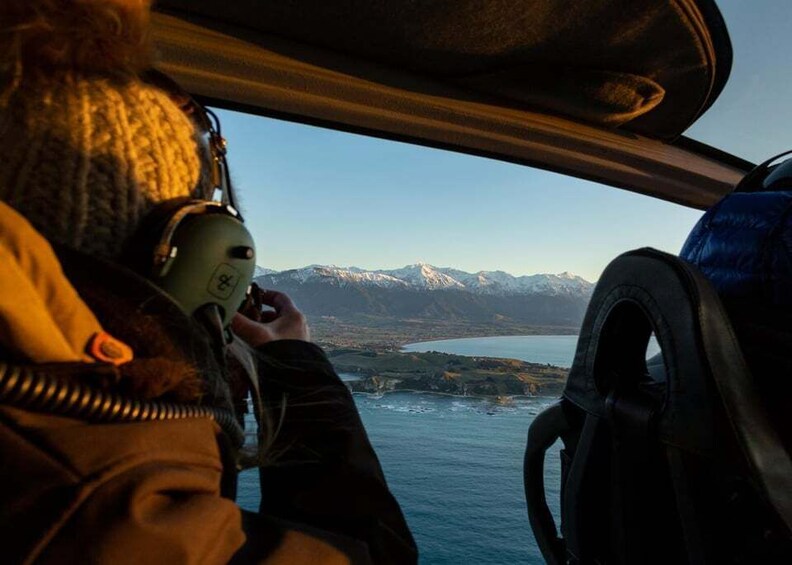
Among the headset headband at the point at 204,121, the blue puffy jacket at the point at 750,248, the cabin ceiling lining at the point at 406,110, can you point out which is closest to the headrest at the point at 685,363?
the blue puffy jacket at the point at 750,248

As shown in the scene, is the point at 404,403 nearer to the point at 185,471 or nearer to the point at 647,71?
the point at 647,71

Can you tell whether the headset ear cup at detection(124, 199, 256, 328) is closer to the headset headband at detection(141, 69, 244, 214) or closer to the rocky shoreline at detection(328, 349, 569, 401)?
the headset headband at detection(141, 69, 244, 214)

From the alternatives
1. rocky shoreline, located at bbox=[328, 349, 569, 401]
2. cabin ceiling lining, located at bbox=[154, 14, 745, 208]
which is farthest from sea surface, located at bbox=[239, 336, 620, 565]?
cabin ceiling lining, located at bbox=[154, 14, 745, 208]

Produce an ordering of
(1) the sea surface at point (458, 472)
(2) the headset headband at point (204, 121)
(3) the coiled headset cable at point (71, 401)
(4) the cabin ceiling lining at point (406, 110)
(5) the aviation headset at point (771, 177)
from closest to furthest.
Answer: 1. (3) the coiled headset cable at point (71, 401)
2. (2) the headset headband at point (204, 121)
3. (5) the aviation headset at point (771, 177)
4. (4) the cabin ceiling lining at point (406, 110)
5. (1) the sea surface at point (458, 472)

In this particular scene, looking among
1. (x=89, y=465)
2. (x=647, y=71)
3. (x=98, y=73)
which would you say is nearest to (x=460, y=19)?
(x=647, y=71)

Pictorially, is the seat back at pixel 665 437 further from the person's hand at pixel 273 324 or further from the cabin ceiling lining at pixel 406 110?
the cabin ceiling lining at pixel 406 110

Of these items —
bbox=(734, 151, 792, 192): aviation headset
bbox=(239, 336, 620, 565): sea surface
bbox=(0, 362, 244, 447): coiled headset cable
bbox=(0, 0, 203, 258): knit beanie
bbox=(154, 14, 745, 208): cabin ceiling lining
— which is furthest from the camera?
bbox=(239, 336, 620, 565): sea surface
